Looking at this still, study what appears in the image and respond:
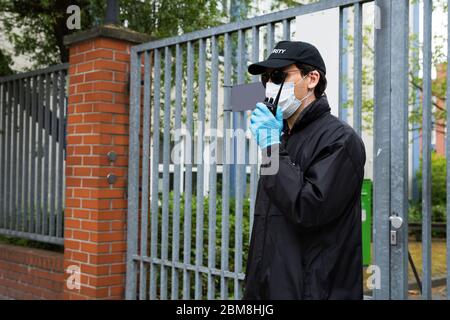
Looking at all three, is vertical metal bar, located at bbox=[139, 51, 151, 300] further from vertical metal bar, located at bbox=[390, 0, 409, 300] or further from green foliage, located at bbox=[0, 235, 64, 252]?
vertical metal bar, located at bbox=[390, 0, 409, 300]

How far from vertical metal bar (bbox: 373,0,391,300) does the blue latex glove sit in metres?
0.88

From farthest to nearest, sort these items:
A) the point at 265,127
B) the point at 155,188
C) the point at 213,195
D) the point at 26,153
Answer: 1. the point at 26,153
2. the point at 155,188
3. the point at 213,195
4. the point at 265,127

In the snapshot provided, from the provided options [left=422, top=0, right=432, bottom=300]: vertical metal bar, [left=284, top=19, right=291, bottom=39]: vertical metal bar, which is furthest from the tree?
[left=422, top=0, right=432, bottom=300]: vertical metal bar

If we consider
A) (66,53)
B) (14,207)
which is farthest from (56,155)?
(66,53)

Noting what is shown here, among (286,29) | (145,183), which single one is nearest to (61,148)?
(145,183)

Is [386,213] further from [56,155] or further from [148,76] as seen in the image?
[56,155]

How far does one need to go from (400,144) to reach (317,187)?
100 centimetres

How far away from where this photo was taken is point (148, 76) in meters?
4.70

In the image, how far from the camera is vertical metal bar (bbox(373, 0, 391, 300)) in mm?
3092

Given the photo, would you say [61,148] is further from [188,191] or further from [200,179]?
[200,179]

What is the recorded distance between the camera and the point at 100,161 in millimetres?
4734

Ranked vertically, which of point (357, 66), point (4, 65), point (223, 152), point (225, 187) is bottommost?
point (225, 187)

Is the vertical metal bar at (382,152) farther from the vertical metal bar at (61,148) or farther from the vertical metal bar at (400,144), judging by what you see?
the vertical metal bar at (61,148)
